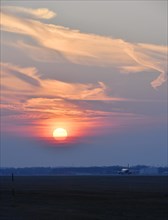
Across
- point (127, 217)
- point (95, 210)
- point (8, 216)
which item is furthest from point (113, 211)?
point (8, 216)

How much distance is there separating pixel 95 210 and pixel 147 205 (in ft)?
19.2

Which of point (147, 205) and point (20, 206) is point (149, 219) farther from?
point (20, 206)

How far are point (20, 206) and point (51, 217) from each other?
10395mm

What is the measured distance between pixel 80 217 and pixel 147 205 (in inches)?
A: 437

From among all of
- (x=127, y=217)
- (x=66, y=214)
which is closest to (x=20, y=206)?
(x=66, y=214)

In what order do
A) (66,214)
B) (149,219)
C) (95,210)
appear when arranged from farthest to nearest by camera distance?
1. (95,210)
2. (66,214)
3. (149,219)

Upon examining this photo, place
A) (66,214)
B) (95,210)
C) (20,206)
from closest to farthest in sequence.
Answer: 1. (66,214)
2. (95,210)
3. (20,206)

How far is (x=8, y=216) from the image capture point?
1437 inches

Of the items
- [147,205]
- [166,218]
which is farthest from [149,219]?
[147,205]

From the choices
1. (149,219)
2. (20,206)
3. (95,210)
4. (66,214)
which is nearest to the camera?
(149,219)

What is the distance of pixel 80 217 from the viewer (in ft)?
118

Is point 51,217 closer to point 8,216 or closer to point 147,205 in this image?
point 8,216

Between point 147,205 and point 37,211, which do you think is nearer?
point 37,211

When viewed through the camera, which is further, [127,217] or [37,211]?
[37,211]
